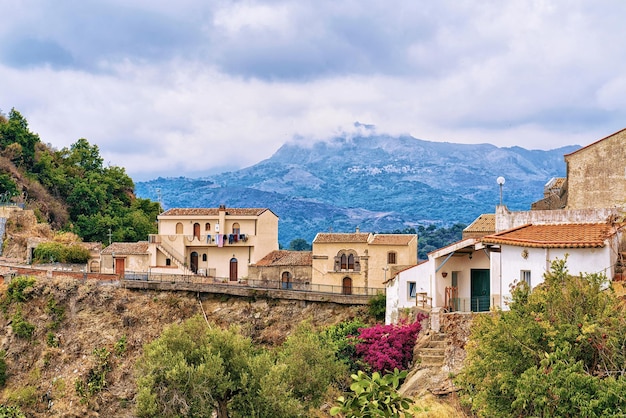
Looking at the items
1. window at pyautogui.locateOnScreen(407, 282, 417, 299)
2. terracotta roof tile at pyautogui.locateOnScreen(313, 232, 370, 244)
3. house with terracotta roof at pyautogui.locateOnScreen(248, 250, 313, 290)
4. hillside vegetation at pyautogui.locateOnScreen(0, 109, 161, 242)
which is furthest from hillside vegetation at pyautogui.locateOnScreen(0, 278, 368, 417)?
hillside vegetation at pyautogui.locateOnScreen(0, 109, 161, 242)

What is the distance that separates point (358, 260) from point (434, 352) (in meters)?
19.4

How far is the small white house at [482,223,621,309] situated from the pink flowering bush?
6425 mm

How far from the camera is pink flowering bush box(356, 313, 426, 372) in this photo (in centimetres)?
3200

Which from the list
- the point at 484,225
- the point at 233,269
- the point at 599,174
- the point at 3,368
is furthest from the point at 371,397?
the point at 233,269

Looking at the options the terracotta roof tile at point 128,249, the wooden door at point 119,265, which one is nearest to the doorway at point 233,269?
the terracotta roof tile at point 128,249

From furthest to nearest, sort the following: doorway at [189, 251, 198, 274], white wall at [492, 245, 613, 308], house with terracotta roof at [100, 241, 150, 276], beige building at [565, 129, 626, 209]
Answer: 1. doorway at [189, 251, 198, 274]
2. house with terracotta roof at [100, 241, 150, 276]
3. beige building at [565, 129, 626, 209]
4. white wall at [492, 245, 613, 308]

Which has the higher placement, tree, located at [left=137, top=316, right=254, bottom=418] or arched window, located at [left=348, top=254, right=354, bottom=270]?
arched window, located at [left=348, top=254, right=354, bottom=270]

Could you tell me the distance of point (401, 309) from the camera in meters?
36.8

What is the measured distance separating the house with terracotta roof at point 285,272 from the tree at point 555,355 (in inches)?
1237

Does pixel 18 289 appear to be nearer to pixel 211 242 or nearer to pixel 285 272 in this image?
pixel 211 242

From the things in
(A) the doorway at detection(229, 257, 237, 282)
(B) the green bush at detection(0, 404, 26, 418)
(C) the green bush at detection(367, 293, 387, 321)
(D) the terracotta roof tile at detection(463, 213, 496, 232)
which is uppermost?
(D) the terracotta roof tile at detection(463, 213, 496, 232)

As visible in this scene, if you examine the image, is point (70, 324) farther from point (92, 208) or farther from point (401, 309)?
point (92, 208)

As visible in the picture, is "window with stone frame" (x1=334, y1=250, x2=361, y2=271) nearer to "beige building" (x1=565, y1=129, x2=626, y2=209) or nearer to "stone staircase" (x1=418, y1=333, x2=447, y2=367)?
"stone staircase" (x1=418, y1=333, x2=447, y2=367)

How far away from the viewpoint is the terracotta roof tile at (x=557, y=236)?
77.2ft
